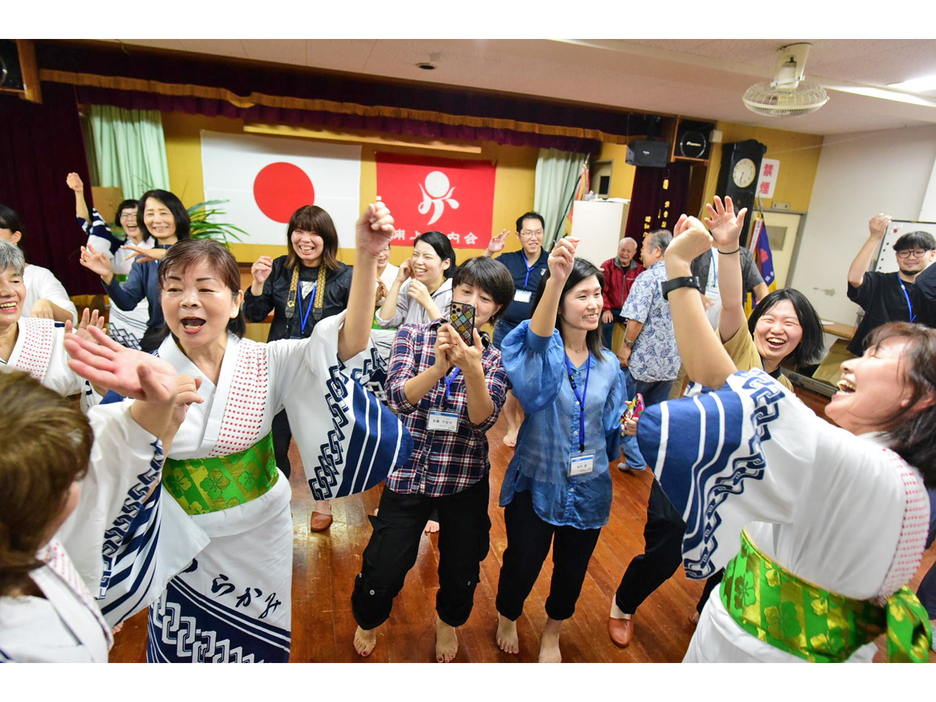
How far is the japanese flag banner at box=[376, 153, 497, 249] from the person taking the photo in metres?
5.17

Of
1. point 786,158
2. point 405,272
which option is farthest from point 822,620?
point 786,158

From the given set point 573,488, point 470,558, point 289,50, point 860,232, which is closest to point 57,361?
point 470,558

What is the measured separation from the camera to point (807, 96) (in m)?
2.71

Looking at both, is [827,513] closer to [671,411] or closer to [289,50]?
[671,411]

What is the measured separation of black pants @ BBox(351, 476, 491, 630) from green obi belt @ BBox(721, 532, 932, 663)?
82 cm

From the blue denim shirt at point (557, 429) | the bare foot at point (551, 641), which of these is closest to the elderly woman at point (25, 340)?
the blue denim shirt at point (557, 429)

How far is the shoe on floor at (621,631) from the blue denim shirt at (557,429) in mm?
561

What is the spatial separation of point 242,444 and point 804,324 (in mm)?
1613

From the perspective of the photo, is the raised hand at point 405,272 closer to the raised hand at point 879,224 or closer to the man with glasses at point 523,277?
the man with glasses at point 523,277

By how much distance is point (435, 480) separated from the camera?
5.05 feet

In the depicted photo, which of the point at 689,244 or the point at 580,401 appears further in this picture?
the point at 580,401

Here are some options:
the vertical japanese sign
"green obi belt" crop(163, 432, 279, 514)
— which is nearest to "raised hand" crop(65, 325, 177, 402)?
"green obi belt" crop(163, 432, 279, 514)

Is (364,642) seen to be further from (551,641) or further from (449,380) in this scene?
(449,380)
